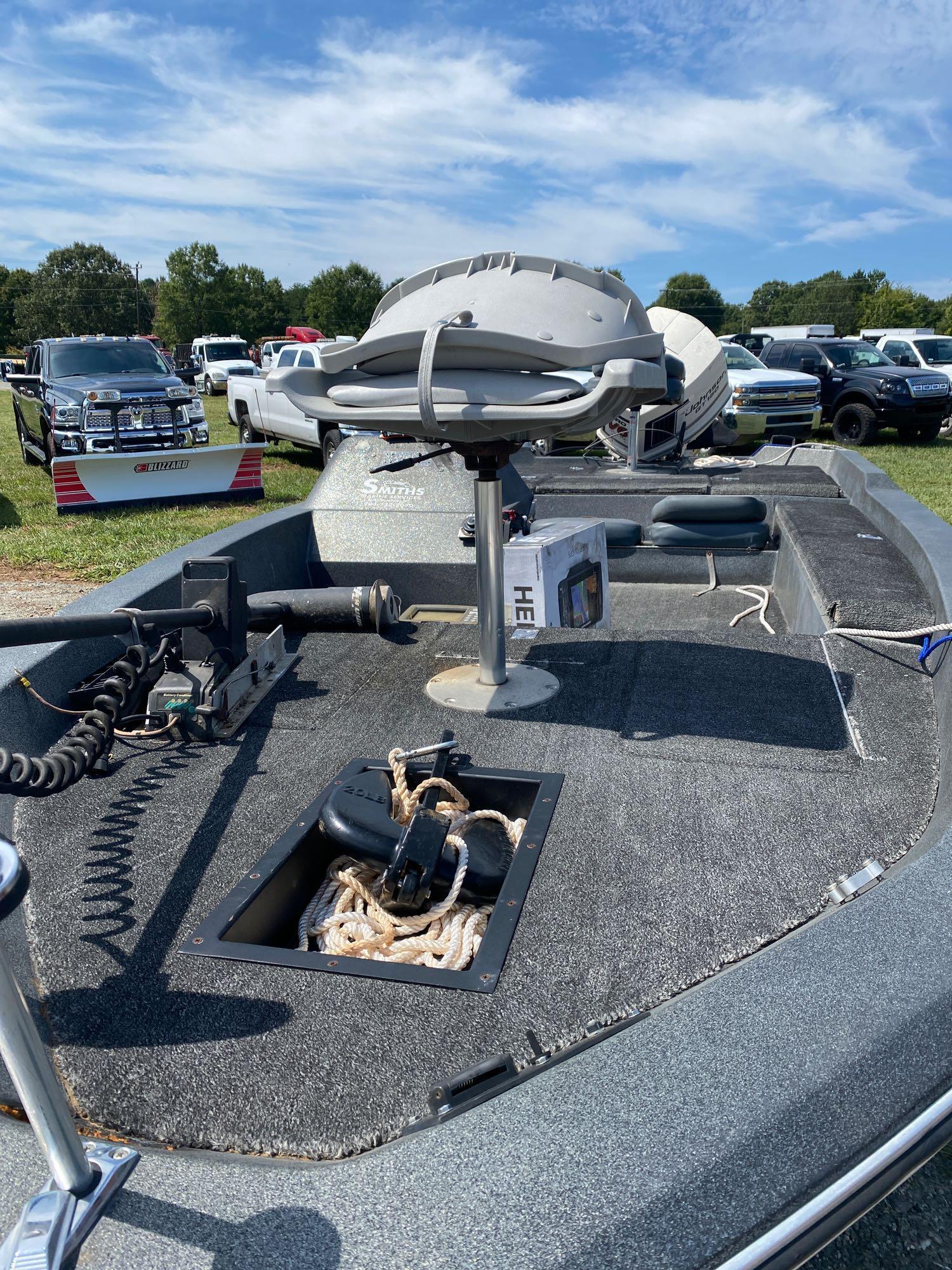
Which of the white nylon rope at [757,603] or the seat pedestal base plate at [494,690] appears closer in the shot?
the seat pedestal base plate at [494,690]

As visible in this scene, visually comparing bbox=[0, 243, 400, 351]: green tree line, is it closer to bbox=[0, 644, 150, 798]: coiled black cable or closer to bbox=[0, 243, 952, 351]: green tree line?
bbox=[0, 243, 952, 351]: green tree line

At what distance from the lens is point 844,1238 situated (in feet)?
5.08

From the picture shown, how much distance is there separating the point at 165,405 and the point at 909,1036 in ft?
38.0

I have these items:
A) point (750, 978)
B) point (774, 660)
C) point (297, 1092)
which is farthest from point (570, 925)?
point (774, 660)

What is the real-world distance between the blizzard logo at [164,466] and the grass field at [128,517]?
371 millimetres

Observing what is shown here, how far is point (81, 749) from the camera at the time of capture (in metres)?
1.91

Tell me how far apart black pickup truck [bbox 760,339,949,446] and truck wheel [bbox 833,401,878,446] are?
0.03 ft

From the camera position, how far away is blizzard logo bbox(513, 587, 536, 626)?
10.8 feet

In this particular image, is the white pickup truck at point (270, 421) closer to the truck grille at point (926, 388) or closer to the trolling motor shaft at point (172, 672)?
the truck grille at point (926, 388)

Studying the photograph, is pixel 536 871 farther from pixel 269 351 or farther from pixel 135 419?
pixel 269 351

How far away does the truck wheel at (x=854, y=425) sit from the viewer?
14398mm

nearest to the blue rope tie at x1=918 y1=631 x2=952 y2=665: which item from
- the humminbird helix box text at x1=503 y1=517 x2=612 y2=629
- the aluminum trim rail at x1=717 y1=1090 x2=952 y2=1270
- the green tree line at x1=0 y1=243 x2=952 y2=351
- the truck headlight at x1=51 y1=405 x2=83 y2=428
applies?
the humminbird helix box text at x1=503 y1=517 x2=612 y2=629

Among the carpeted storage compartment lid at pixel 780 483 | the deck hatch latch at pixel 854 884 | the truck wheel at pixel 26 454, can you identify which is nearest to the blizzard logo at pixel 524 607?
the deck hatch latch at pixel 854 884

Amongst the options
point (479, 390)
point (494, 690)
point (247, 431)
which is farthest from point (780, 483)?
point (247, 431)
